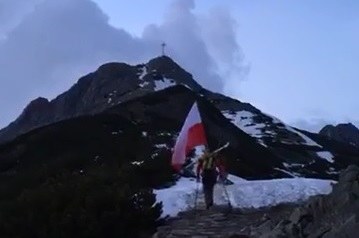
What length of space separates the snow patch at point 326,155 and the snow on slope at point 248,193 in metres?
32.3

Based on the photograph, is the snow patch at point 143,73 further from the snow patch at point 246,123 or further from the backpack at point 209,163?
the backpack at point 209,163

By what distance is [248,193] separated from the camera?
995 inches

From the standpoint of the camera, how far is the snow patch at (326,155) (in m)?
59.7

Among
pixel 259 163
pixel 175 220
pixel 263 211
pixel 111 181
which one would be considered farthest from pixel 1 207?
pixel 259 163

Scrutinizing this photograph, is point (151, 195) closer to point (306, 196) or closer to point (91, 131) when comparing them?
point (306, 196)

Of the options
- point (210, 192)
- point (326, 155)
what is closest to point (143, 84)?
point (326, 155)

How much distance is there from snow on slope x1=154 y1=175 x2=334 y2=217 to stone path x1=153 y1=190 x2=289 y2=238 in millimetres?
1617

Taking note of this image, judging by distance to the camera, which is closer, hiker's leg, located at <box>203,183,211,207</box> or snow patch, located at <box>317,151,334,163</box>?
hiker's leg, located at <box>203,183,211,207</box>

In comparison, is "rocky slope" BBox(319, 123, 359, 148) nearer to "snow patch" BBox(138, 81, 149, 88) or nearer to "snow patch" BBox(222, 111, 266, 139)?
"snow patch" BBox(138, 81, 149, 88)

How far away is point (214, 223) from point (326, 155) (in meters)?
43.2

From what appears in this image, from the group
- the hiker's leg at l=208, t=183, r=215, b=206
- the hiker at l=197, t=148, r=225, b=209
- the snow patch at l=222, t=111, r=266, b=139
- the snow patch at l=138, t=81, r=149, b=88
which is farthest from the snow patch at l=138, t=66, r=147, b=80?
the hiker at l=197, t=148, r=225, b=209

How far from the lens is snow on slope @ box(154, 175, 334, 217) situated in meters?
23.9

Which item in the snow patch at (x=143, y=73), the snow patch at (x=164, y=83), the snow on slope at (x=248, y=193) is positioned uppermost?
the snow patch at (x=143, y=73)

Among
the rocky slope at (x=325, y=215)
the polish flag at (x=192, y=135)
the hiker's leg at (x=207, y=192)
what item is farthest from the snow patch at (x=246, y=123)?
the rocky slope at (x=325, y=215)
